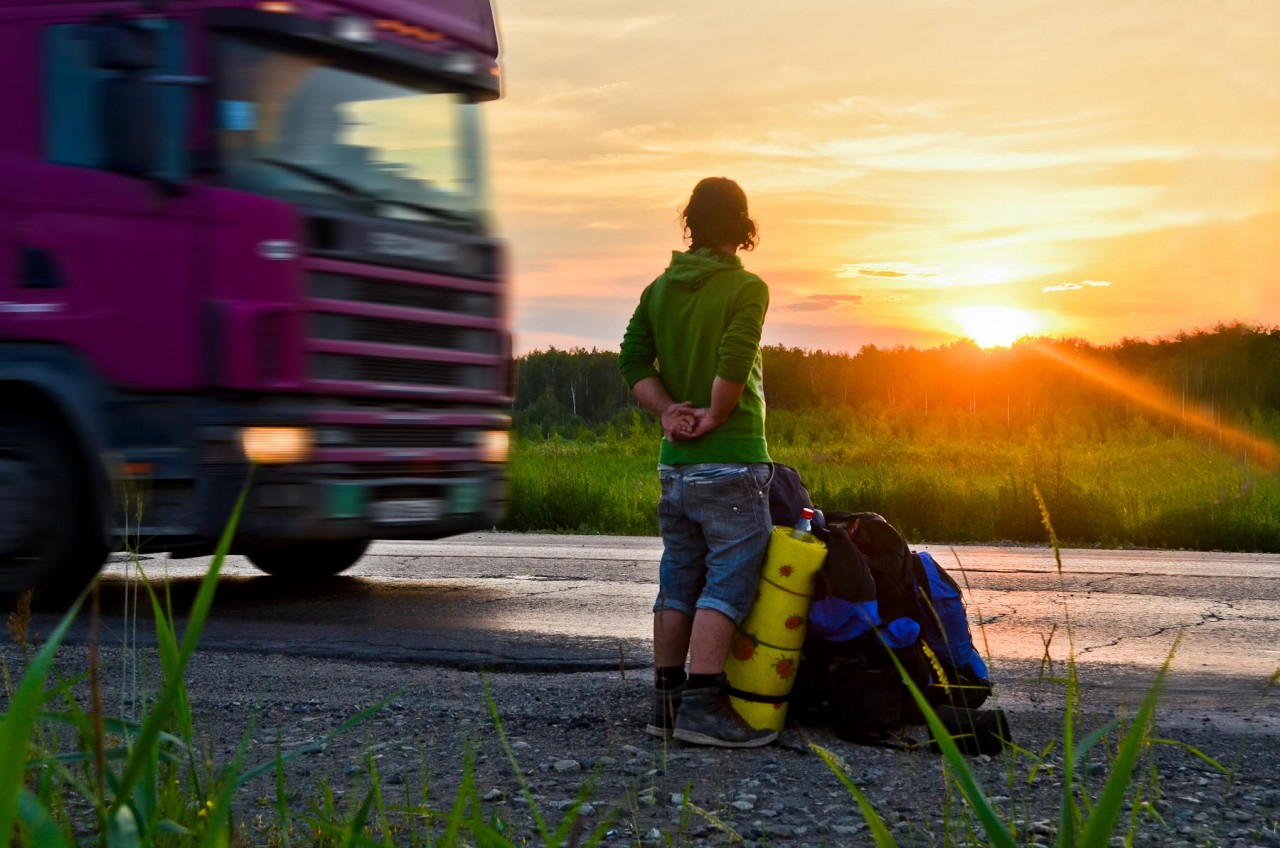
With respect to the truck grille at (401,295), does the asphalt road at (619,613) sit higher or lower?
lower

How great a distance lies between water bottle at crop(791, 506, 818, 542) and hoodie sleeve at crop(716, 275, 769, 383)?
0.55 metres

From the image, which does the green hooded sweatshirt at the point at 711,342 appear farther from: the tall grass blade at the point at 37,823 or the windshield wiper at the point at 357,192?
the windshield wiper at the point at 357,192

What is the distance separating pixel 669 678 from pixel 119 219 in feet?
12.9

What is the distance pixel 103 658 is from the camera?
555cm

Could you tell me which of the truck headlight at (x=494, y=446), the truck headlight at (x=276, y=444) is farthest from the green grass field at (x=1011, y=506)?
the truck headlight at (x=276, y=444)

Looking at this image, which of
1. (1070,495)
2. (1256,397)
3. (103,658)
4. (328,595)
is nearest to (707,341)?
(103,658)

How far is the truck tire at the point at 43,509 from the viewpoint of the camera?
7.00 m

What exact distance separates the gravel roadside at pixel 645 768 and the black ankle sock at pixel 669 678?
0.19 meters

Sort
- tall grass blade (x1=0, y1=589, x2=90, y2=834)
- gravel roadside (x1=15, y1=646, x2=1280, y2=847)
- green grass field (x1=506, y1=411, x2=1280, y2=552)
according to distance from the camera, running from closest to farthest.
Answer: tall grass blade (x1=0, y1=589, x2=90, y2=834)
gravel roadside (x1=15, y1=646, x2=1280, y2=847)
green grass field (x1=506, y1=411, x2=1280, y2=552)

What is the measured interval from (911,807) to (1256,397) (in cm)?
4388

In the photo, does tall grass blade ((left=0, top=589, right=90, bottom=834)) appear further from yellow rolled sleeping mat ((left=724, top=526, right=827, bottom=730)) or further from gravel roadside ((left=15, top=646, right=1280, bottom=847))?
yellow rolled sleeping mat ((left=724, top=526, right=827, bottom=730))

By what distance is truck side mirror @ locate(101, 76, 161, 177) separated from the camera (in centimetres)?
670

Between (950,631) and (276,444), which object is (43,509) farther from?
(950,631)

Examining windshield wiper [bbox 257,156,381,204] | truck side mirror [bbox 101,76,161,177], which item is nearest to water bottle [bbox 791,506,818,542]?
windshield wiper [bbox 257,156,381,204]
